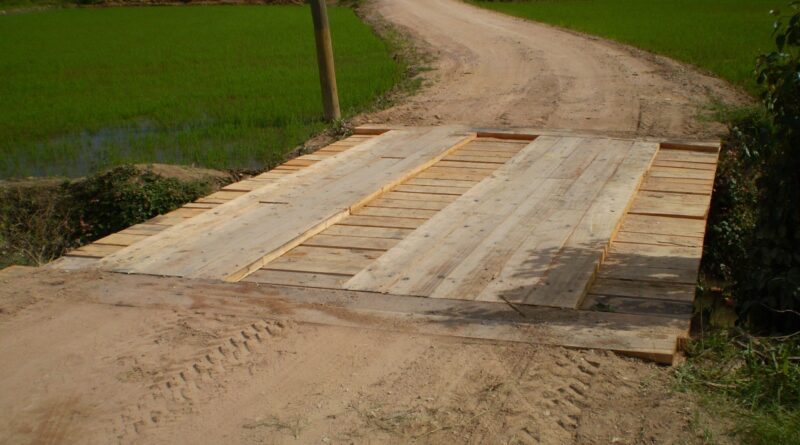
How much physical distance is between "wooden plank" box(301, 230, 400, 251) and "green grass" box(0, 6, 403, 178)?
297 cm

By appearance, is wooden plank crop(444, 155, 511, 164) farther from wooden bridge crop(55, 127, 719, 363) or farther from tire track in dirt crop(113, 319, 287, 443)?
tire track in dirt crop(113, 319, 287, 443)

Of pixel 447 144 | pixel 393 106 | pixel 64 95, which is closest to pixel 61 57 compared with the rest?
pixel 64 95

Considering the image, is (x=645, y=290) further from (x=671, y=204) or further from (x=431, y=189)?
(x=431, y=189)

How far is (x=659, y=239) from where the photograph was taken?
5000 millimetres

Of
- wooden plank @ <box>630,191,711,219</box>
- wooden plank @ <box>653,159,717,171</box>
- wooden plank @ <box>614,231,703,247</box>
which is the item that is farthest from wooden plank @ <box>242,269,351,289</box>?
wooden plank @ <box>653,159,717,171</box>

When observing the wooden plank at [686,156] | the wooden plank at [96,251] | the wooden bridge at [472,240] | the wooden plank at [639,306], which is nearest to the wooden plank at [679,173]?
the wooden bridge at [472,240]

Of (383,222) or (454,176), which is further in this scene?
(454,176)

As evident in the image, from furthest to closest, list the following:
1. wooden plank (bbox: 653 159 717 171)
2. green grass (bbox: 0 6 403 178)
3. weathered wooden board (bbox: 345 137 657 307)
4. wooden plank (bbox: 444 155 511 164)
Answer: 1. green grass (bbox: 0 6 403 178)
2. wooden plank (bbox: 444 155 511 164)
3. wooden plank (bbox: 653 159 717 171)
4. weathered wooden board (bbox: 345 137 657 307)

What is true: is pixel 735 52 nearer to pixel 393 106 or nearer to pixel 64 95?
pixel 393 106

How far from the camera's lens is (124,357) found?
371 centimetres

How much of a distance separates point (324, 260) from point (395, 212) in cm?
102

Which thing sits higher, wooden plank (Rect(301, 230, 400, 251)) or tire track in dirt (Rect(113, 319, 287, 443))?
tire track in dirt (Rect(113, 319, 287, 443))

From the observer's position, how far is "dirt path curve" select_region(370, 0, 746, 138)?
872 centimetres

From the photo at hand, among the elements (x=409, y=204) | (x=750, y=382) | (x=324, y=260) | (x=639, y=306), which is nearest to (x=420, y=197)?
(x=409, y=204)
